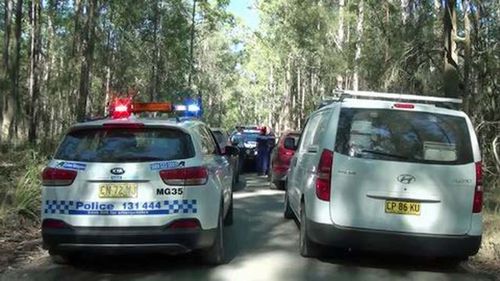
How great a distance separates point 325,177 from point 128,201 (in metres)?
2.26

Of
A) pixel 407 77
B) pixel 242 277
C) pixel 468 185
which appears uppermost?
pixel 407 77

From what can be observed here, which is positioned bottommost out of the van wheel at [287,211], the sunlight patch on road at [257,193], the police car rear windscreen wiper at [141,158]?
the sunlight patch on road at [257,193]

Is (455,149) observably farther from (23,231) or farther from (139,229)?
(23,231)

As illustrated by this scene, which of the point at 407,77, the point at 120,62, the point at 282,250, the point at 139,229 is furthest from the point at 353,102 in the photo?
the point at 120,62

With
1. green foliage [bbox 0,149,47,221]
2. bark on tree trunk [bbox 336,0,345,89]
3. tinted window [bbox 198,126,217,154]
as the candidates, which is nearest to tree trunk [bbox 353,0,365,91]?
bark on tree trunk [bbox 336,0,345,89]

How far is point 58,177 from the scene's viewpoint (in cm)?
708

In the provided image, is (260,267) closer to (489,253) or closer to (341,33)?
(489,253)

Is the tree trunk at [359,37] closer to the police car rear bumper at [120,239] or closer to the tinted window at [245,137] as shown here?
the tinted window at [245,137]

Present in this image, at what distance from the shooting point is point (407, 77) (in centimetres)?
1909

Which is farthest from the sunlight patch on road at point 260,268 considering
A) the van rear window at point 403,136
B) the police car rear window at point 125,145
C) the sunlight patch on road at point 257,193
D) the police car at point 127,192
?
the sunlight patch on road at point 257,193

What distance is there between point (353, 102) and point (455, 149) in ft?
4.29

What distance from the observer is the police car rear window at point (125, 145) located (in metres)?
7.12

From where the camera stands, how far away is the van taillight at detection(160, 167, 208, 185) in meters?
7.03

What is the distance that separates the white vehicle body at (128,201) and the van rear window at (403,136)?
5.98ft
